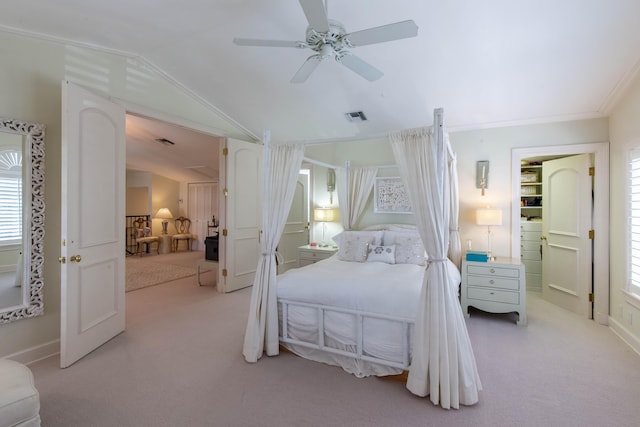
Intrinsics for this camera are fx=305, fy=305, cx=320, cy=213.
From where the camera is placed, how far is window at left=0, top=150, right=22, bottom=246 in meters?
2.73

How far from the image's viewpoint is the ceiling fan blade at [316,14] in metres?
1.82

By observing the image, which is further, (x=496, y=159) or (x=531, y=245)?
(x=531, y=245)

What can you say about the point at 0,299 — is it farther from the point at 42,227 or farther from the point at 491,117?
the point at 491,117

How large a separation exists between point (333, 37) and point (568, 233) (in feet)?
13.7

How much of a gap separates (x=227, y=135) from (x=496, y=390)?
15.5ft

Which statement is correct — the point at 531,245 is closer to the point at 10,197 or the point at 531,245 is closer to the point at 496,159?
the point at 496,159

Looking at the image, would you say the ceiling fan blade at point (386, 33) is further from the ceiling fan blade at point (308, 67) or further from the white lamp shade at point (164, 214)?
the white lamp shade at point (164, 214)

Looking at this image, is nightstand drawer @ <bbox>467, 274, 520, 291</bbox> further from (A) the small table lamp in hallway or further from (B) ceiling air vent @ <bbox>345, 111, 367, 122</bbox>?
(A) the small table lamp in hallway

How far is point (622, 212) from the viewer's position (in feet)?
11.1

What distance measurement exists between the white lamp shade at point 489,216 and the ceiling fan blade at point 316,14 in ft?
10.5

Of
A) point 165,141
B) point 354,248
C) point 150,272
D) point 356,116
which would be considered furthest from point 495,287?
point 165,141

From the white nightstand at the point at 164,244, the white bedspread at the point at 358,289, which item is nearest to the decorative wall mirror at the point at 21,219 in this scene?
the white bedspread at the point at 358,289

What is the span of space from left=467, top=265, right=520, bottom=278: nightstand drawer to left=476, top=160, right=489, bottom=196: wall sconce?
1176 millimetres

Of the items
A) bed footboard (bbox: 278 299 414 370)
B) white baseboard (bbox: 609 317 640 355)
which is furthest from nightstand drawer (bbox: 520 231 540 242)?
bed footboard (bbox: 278 299 414 370)
